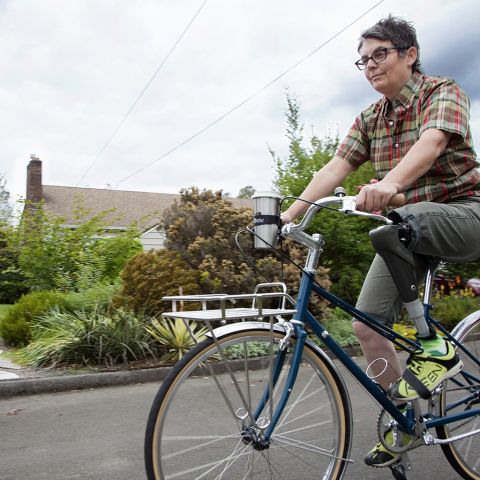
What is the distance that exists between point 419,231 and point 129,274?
195 inches

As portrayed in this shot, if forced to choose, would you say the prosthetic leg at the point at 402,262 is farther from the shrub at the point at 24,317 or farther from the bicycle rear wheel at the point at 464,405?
the shrub at the point at 24,317

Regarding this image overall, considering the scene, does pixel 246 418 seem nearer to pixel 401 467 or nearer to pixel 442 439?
pixel 401 467

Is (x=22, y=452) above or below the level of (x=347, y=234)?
below

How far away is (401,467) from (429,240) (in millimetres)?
1102

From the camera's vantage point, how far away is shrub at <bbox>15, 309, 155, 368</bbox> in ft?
19.1

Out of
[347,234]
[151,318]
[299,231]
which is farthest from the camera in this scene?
[347,234]

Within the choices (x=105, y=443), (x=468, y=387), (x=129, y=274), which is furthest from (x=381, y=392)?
(x=129, y=274)

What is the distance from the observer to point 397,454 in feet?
8.51

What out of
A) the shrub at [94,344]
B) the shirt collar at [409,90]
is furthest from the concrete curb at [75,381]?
the shirt collar at [409,90]

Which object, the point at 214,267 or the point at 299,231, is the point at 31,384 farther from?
the point at 299,231

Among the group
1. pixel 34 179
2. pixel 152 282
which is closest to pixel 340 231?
pixel 152 282

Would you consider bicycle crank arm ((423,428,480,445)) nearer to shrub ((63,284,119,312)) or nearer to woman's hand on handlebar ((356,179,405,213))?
woman's hand on handlebar ((356,179,405,213))

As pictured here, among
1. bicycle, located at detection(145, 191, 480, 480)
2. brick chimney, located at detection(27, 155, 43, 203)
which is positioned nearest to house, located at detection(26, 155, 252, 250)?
brick chimney, located at detection(27, 155, 43, 203)

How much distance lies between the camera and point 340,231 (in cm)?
827
